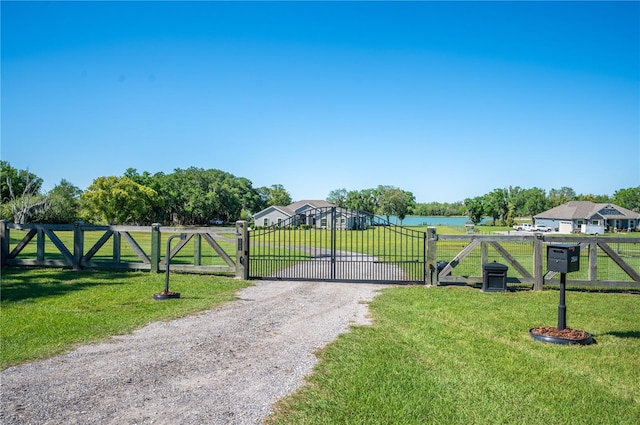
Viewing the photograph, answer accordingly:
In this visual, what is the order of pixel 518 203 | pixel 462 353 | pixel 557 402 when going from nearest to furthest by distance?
pixel 557 402, pixel 462 353, pixel 518 203

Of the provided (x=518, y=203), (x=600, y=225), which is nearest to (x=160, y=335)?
(x=600, y=225)

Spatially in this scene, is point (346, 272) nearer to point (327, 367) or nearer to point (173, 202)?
point (327, 367)

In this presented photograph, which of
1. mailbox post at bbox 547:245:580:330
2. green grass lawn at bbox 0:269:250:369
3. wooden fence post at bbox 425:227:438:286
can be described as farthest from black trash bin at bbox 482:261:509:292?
green grass lawn at bbox 0:269:250:369

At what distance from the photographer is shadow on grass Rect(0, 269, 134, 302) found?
10.4 meters

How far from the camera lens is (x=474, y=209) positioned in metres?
99.8

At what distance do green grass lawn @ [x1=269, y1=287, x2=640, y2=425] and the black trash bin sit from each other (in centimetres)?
252

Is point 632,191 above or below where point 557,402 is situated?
above

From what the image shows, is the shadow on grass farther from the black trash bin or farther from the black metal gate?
the black trash bin

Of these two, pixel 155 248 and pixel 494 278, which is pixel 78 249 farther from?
pixel 494 278

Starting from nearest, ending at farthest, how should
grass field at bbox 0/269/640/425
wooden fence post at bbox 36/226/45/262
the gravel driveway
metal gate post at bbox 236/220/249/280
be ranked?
the gravel driveway, grass field at bbox 0/269/640/425, metal gate post at bbox 236/220/249/280, wooden fence post at bbox 36/226/45/262

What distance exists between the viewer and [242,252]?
13477mm

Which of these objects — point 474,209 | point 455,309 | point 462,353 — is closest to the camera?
point 462,353

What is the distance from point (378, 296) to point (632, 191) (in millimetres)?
116051

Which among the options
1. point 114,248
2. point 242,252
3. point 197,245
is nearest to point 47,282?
point 114,248
